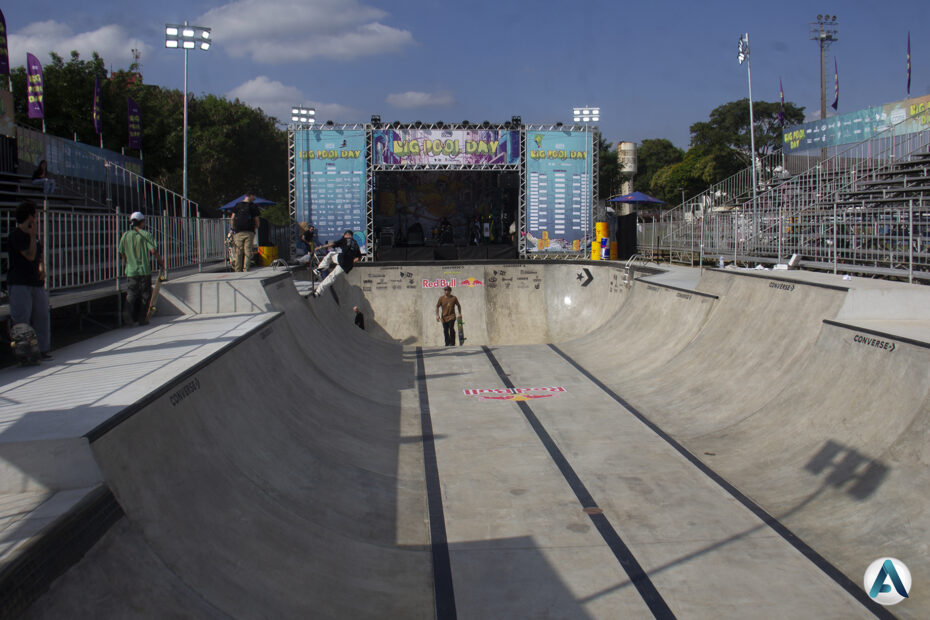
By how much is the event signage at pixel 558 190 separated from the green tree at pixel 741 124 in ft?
135

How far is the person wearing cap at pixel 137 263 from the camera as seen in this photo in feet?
31.6

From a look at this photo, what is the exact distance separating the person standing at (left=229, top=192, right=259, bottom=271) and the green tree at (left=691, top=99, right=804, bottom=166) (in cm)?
5640


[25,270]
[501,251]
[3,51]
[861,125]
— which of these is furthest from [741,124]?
[25,270]

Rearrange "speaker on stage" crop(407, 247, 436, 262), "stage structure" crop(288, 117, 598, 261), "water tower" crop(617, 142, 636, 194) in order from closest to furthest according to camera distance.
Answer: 1. "speaker on stage" crop(407, 247, 436, 262)
2. "stage structure" crop(288, 117, 598, 261)
3. "water tower" crop(617, 142, 636, 194)

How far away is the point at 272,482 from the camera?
638 cm

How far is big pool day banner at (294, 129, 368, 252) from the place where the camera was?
26391mm

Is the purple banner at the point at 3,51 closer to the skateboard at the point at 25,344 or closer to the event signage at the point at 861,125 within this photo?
the skateboard at the point at 25,344

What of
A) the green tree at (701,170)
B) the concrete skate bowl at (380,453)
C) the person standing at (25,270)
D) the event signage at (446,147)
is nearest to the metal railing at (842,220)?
the concrete skate bowl at (380,453)

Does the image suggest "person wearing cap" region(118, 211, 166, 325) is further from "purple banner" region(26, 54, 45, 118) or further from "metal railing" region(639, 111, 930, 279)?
"purple banner" region(26, 54, 45, 118)

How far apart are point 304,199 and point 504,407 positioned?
1801 cm

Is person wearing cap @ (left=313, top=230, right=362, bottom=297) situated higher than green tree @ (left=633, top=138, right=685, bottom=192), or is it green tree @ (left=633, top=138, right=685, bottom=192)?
green tree @ (left=633, top=138, right=685, bottom=192)

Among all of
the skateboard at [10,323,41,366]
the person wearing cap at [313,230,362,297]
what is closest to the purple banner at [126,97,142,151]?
the person wearing cap at [313,230,362,297]

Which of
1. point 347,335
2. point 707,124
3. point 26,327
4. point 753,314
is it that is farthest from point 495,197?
point 707,124

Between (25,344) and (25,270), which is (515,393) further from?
(25,270)
